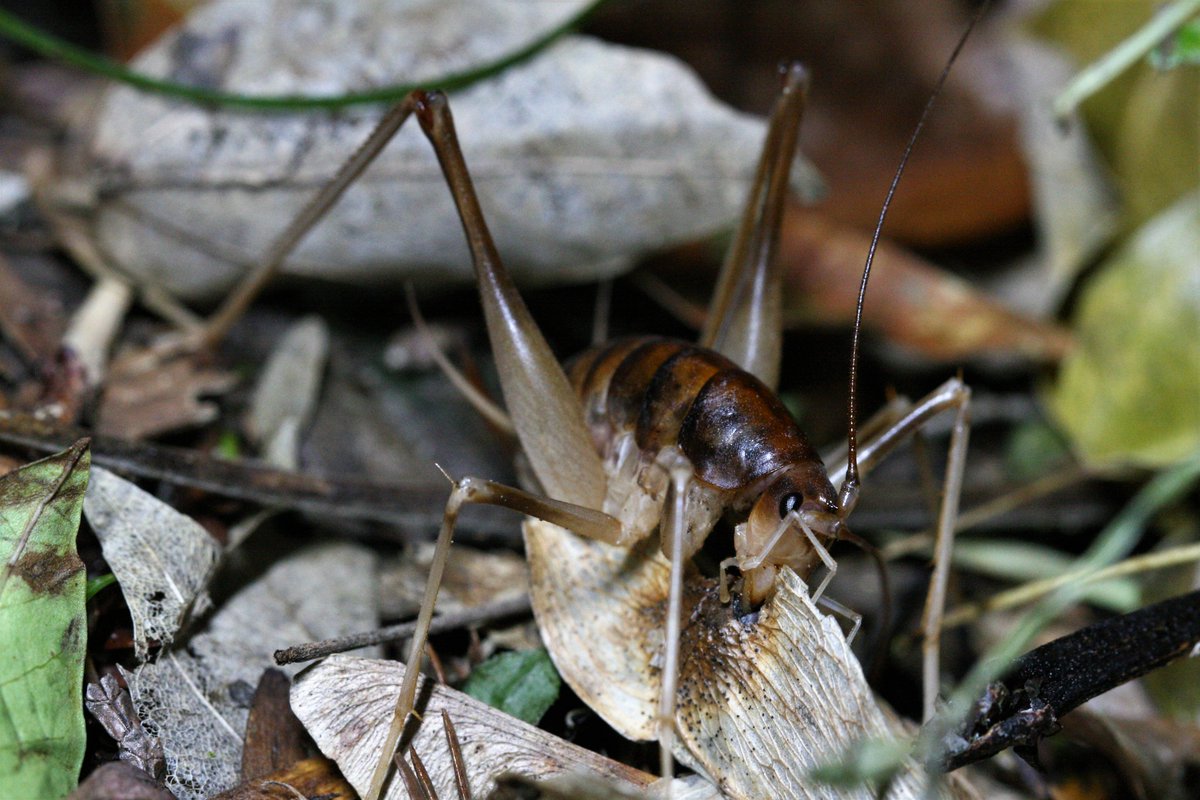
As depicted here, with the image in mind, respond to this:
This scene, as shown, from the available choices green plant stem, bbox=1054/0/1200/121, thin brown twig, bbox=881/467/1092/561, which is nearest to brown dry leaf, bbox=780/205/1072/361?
thin brown twig, bbox=881/467/1092/561

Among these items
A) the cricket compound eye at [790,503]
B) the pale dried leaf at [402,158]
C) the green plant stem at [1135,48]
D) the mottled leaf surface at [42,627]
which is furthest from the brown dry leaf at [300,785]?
the green plant stem at [1135,48]

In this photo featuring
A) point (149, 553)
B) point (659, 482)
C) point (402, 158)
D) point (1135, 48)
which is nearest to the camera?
point (149, 553)

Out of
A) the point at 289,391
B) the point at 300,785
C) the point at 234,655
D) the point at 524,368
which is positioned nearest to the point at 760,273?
the point at 524,368

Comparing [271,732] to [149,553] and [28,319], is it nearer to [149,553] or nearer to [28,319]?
[149,553]

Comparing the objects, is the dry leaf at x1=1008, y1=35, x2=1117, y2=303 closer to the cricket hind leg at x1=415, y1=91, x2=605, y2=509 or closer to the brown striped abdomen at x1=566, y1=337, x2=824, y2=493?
the brown striped abdomen at x1=566, y1=337, x2=824, y2=493

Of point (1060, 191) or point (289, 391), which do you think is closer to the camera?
point (289, 391)

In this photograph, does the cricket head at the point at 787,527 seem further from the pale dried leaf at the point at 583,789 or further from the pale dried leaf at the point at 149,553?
the pale dried leaf at the point at 149,553
